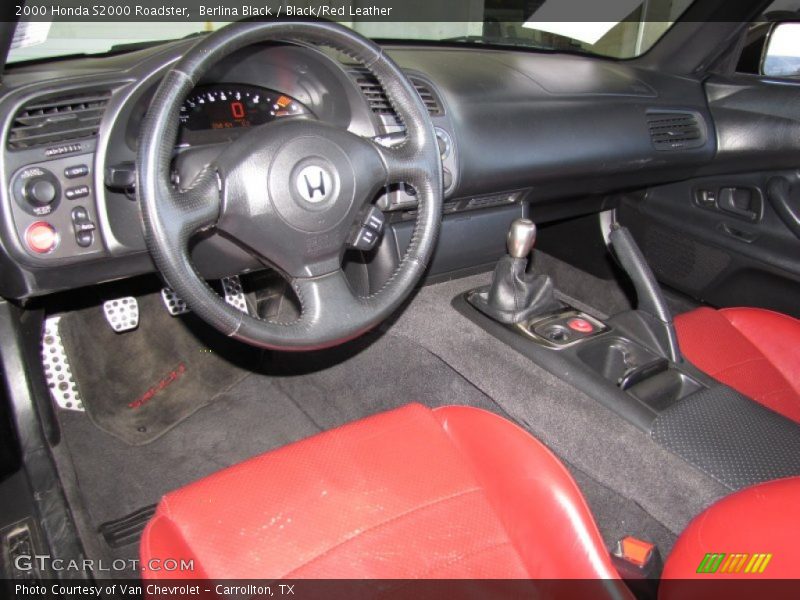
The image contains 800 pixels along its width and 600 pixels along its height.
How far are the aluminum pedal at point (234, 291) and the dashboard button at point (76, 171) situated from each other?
0.86 meters

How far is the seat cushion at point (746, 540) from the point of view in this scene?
72 centimetres

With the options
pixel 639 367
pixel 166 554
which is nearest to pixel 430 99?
pixel 639 367

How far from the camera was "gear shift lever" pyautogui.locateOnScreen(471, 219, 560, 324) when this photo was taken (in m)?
1.68

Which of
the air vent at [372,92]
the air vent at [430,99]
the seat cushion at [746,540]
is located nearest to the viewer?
the seat cushion at [746,540]

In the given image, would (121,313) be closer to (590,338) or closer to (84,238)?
(84,238)

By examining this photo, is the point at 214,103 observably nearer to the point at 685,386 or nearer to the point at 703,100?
the point at 685,386

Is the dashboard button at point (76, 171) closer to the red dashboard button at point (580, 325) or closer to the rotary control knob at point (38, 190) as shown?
the rotary control knob at point (38, 190)

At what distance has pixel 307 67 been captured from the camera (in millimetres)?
1415

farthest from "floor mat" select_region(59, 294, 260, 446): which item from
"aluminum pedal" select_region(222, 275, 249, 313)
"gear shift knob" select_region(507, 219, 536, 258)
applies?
"gear shift knob" select_region(507, 219, 536, 258)

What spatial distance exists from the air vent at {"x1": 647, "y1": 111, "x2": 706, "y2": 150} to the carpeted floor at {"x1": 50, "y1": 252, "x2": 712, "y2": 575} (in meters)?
0.74

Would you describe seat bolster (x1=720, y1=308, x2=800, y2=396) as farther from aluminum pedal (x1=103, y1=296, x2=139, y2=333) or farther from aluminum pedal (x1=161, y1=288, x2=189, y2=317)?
aluminum pedal (x1=103, y1=296, x2=139, y2=333)

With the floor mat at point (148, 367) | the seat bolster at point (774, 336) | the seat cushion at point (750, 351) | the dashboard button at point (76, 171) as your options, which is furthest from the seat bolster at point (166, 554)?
the seat bolster at point (774, 336)

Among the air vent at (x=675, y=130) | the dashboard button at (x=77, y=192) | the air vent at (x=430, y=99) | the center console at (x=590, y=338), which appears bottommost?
the center console at (x=590, y=338)

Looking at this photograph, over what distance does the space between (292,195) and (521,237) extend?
2.25 ft
